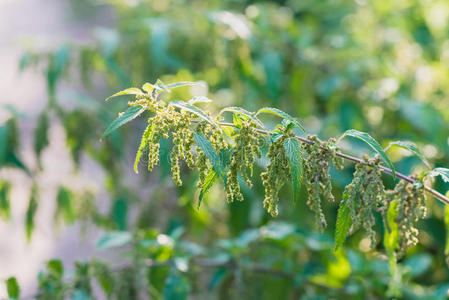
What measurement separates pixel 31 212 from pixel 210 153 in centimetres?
122

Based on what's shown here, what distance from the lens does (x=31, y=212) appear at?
6.21ft

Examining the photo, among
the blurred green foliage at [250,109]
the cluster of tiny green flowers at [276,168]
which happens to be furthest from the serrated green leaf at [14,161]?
the cluster of tiny green flowers at [276,168]

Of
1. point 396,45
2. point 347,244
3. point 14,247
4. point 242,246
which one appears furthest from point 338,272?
point 14,247

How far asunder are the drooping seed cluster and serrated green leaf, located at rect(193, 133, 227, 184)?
0.23 meters

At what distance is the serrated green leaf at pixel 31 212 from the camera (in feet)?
6.16

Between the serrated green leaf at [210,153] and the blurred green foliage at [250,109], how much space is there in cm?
69

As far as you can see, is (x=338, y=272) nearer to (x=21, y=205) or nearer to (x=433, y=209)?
(x=433, y=209)

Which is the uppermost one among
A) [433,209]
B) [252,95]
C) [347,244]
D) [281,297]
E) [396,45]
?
[396,45]

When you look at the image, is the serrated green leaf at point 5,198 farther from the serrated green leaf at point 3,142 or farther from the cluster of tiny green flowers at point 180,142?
the cluster of tiny green flowers at point 180,142

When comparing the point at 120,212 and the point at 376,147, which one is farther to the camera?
the point at 120,212

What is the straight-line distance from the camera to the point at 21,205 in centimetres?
515

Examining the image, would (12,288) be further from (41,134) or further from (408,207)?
(408,207)

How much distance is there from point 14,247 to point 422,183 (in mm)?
4630

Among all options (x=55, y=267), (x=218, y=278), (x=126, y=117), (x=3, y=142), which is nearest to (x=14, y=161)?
(x=3, y=142)
